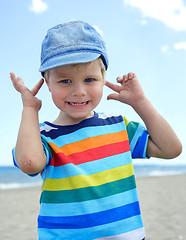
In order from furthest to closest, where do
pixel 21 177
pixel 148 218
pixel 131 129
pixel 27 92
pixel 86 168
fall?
pixel 21 177 → pixel 148 218 → pixel 131 129 → pixel 27 92 → pixel 86 168

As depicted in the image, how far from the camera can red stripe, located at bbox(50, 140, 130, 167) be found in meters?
1.71

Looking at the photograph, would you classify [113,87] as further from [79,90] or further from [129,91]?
[79,90]

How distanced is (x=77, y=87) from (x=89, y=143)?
37 cm

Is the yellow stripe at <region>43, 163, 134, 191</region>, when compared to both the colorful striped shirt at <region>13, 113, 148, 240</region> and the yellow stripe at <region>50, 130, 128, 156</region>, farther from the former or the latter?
the yellow stripe at <region>50, 130, 128, 156</region>

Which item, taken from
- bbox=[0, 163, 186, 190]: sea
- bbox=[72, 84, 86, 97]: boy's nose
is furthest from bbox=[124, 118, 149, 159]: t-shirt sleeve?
bbox=[0, 163, 186, 190]: sea

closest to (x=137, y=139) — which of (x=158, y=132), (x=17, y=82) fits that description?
(x=158, y=132)

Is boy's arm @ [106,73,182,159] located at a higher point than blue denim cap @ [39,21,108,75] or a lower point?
lower

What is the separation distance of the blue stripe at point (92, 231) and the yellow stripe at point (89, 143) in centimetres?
44

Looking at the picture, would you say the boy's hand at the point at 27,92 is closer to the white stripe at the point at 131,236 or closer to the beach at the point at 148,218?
the white stripe at the point at 131,236

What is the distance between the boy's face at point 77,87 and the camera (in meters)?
1.62

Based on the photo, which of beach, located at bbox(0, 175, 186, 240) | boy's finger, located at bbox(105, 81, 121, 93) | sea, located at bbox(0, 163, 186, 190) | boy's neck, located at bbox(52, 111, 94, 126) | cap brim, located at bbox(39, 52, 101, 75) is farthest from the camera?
sea, located at bbox(0, 163, 186, 190)

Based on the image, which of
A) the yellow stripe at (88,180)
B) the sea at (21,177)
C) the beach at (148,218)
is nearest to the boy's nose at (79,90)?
the yellow stripe at (88,180)

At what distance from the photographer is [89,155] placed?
174cm

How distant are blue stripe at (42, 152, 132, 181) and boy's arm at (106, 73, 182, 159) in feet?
0.82
